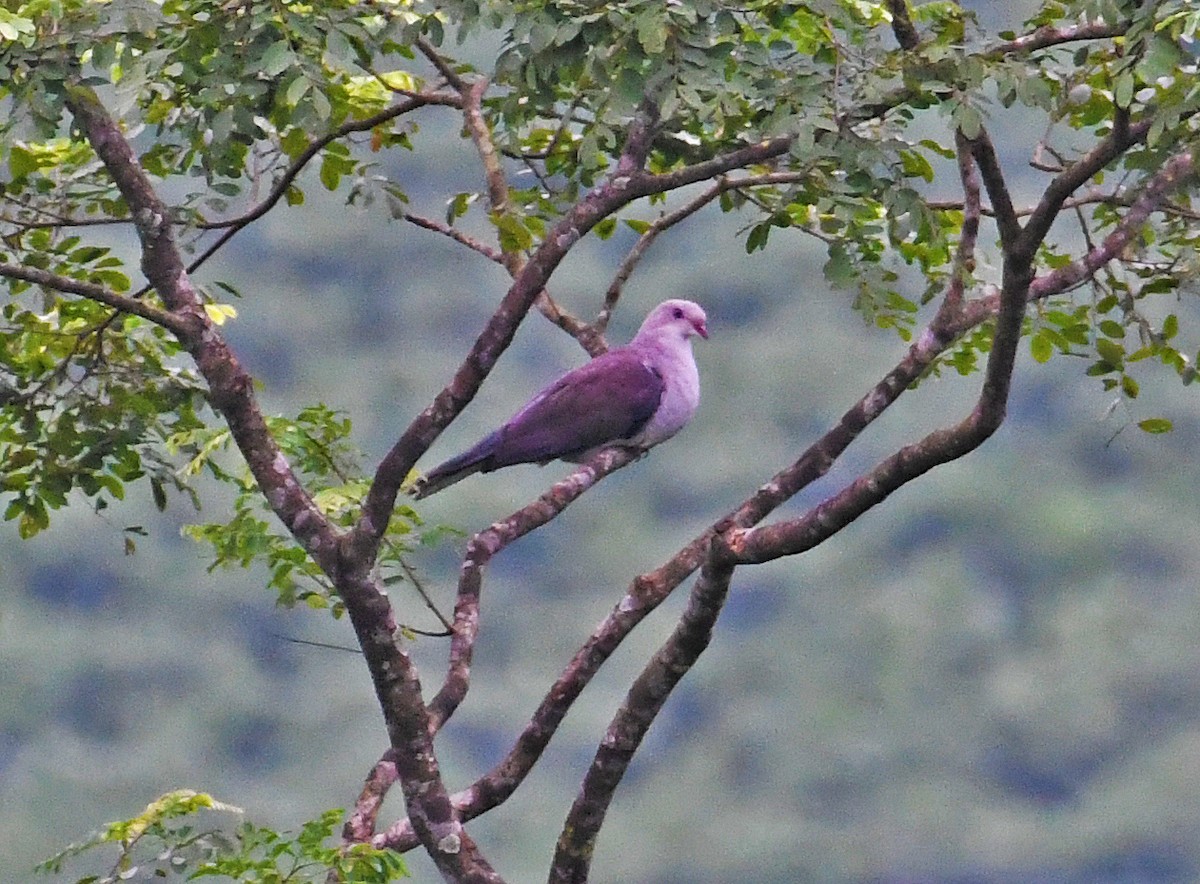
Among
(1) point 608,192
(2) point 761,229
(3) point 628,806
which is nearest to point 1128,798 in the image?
(3) point 628,806

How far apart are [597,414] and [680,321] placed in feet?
2.21

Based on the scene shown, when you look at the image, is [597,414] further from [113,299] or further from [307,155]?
[113,299]

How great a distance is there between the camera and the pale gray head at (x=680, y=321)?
6.03m

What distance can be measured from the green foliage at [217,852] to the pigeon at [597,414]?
5.12 ft

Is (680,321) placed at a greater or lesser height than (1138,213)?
greater

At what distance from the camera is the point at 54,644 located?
43.8 feet

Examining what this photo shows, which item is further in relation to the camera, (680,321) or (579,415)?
(680,321)

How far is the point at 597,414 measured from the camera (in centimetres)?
553

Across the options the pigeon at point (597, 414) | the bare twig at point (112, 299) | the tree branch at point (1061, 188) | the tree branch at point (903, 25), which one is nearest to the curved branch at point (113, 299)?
the bare twig at point (112, 299)

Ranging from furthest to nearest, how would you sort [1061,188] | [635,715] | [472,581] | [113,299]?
[472,581], [635,715], [113,299], [1061,188]

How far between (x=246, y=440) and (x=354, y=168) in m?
1.05

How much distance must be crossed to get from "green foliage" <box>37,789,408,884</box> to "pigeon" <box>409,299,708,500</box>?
61.5 inches

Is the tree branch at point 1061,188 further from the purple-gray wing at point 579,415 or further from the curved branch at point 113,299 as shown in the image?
the purple-gray wing at point 579,415

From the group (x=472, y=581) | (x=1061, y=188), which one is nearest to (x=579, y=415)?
(x=472, y=581)
